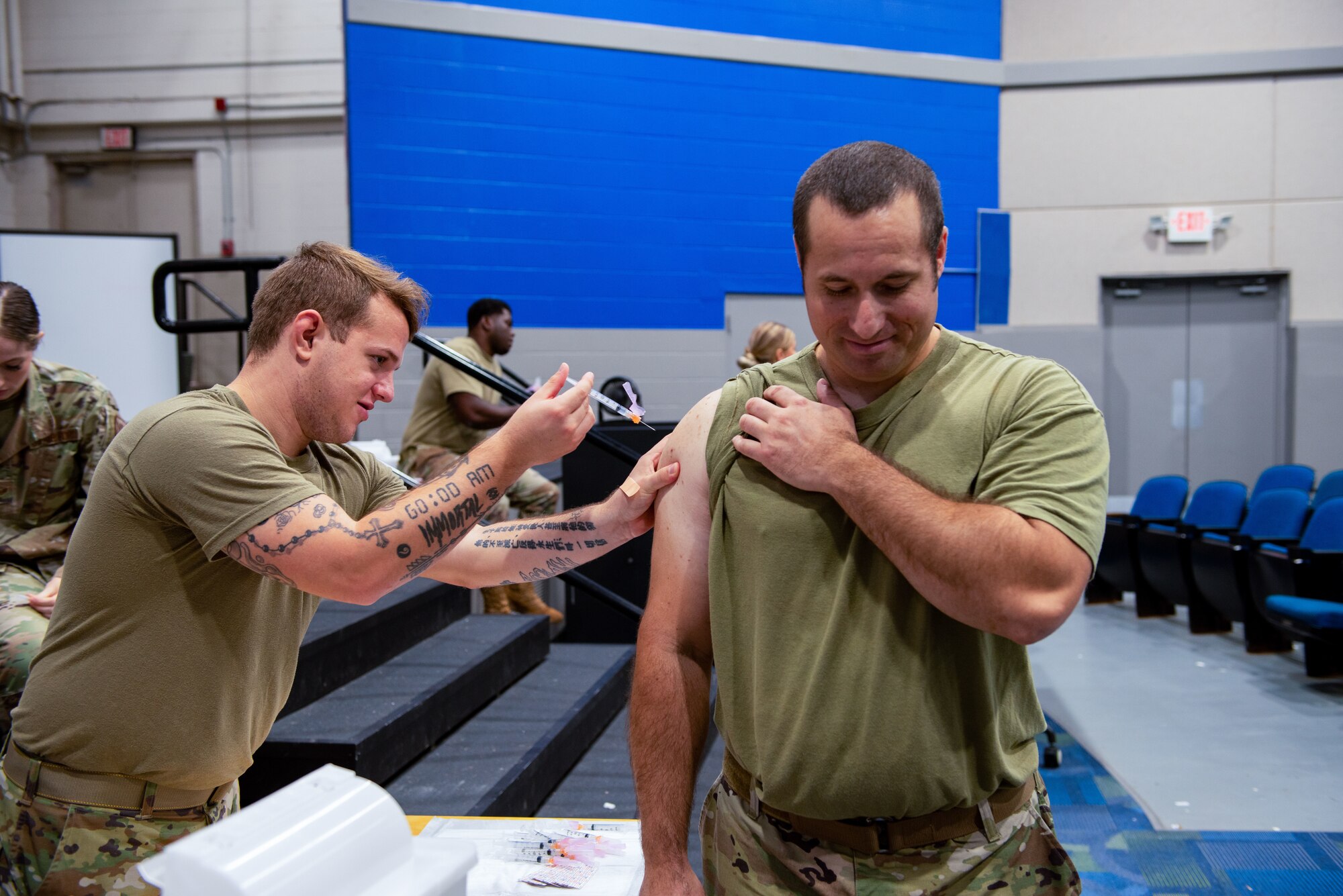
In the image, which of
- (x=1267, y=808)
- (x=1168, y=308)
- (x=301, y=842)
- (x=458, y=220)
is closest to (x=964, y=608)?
(x=301, y=842)

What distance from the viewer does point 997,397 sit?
1.21m

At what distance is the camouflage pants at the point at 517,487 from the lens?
4613 millimetres

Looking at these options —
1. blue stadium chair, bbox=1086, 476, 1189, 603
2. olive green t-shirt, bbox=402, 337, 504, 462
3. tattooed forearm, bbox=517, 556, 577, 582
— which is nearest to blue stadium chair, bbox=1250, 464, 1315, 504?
blue stadium chair, bbox=1086, 476, 1189, 603

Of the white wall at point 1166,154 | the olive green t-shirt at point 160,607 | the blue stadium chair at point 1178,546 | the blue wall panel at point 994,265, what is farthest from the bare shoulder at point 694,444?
the white wall at point 1166,154

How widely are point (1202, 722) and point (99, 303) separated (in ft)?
24.3

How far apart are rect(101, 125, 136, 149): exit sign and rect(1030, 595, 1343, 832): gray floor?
8.79 metres

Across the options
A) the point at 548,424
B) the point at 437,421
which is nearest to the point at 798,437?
the point at 548,424

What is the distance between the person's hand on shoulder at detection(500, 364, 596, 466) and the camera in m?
1.49

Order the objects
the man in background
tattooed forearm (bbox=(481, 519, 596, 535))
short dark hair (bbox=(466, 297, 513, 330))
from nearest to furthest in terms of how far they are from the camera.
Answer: tattooed forearm (bbox=(481, 519, 596, 535)) < the man in background < short dark hair (bbox=(466, 297, 513, 330))

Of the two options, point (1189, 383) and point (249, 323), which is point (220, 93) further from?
point (1189, 383)

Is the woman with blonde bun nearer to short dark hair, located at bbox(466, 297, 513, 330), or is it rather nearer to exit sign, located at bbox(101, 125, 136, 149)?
short dark hair, located at bbox(466, 297, 513, 330)

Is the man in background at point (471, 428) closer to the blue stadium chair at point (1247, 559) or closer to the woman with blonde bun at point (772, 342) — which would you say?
the woman with blonde bun at point (772, 342)

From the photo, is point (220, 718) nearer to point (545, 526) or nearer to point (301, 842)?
point (545, 526)

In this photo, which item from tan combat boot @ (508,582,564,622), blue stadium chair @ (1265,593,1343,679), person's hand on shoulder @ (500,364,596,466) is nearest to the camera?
person's hand on shoulder @ (500,364,596,466)
